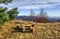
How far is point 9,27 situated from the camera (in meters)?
19.1

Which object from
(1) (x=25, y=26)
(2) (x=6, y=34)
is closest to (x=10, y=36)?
(2) (x=6, y=34)

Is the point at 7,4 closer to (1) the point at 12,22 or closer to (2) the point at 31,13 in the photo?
(1) the point at 12,22

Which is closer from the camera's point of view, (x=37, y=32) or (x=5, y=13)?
(x=5, y=13)

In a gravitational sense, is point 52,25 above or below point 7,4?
below

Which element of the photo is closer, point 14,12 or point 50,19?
point 14,12

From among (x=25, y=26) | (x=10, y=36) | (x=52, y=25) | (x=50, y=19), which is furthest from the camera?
(x=50, y=19)

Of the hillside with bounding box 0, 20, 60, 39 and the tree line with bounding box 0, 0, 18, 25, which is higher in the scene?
the tree line with bounding box 0, 0, 18, 25

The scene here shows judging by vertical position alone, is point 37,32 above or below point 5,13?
below

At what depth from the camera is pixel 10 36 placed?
17.2 meters

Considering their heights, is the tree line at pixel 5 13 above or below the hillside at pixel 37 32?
above

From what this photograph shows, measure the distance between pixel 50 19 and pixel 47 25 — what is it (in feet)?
20.6

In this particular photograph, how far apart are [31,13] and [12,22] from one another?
587 cm

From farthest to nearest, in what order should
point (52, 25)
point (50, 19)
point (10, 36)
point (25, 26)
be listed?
point (50, 19) < point (52, 25) < point (25, 26) < point (10, 36)

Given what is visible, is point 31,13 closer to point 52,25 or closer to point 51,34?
point 52,25
